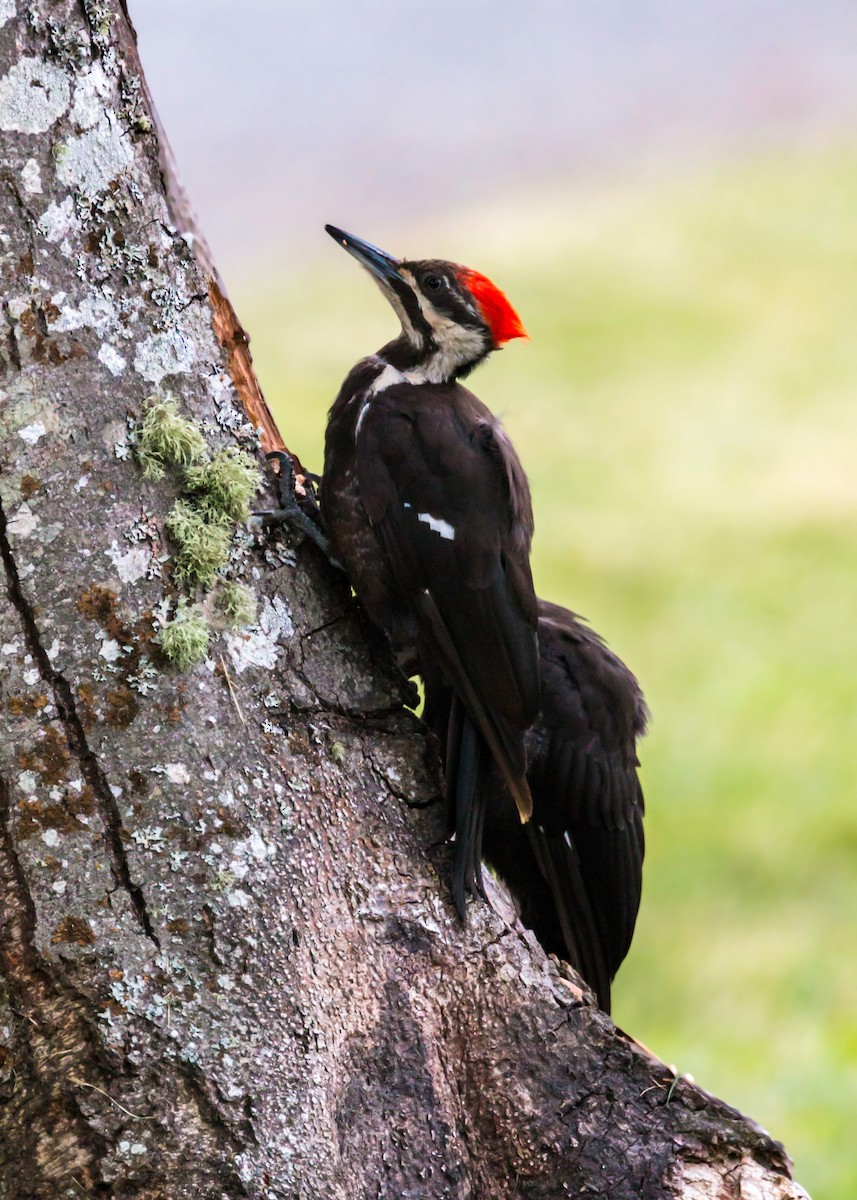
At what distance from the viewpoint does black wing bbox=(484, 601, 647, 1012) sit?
2.77 m

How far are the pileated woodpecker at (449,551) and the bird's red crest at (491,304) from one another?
8.0 inches

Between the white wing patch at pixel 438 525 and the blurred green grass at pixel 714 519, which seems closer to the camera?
the white wing patch at pixel 438 525

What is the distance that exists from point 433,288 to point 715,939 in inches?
124

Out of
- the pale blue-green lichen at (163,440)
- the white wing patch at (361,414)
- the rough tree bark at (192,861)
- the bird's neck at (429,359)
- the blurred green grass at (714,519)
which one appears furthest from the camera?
the blurred green grass at (714,519)

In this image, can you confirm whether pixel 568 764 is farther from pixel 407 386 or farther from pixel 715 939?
pixel 715 939

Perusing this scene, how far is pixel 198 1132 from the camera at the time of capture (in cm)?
194

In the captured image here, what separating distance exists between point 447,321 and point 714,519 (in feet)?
16.7

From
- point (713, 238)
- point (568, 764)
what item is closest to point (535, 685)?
Result: point (568, 764)

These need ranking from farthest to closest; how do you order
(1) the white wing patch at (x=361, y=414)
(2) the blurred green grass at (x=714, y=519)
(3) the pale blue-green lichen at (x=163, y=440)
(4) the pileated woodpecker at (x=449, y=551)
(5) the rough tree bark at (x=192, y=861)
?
(2) the blurred green grass at (x=714, y=519)
(1) the white wing patch at (x=361, y=414)
(4) the pileated woodpecker at (x=449, y=551)
(3) the pale blue-green lichen at (x=163, y=440)
(5) the rough tree bark at (x=192, y=861)

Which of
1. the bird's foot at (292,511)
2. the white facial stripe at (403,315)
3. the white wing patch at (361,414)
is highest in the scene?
the white facial stripe at (403,315)

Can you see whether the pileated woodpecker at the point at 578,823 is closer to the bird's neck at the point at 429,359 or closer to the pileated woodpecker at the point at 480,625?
the pileated woodpecker at the point at 480,625

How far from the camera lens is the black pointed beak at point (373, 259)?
9.27 ft

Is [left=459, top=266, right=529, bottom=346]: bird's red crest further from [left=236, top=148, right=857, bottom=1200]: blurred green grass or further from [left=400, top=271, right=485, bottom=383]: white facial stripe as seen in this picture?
[left=236, top=148, right=857, bottom=1200]: blurred green grass

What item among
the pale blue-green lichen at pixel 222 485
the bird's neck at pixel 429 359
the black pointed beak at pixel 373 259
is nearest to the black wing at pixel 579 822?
the bird's neck at pixel 429 359
